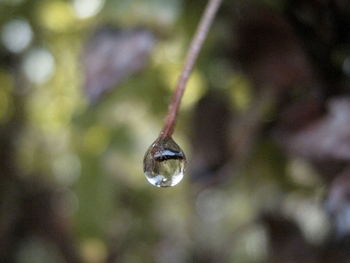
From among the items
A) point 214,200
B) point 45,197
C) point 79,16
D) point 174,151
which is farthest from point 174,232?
point 174,151

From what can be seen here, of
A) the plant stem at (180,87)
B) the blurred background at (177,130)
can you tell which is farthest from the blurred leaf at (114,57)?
the plant stem at (180,87)

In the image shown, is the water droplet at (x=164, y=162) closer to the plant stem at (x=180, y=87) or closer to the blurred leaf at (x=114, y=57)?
the plant stem at (x=180, y=87)

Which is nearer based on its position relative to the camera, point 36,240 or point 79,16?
point 79,16

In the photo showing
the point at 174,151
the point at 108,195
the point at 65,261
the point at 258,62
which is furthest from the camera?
the point at 65,261

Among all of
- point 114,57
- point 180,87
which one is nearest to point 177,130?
point 114,57

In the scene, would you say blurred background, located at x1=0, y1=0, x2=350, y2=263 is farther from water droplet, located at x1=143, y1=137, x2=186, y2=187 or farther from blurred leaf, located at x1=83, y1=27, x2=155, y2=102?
water droplet, located at x1=143, y1=137, x2=186, y2=187

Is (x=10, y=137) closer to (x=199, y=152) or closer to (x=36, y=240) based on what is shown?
(x=36, y=240)
